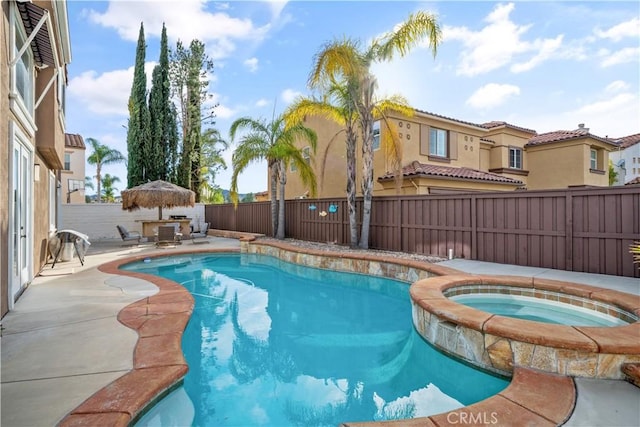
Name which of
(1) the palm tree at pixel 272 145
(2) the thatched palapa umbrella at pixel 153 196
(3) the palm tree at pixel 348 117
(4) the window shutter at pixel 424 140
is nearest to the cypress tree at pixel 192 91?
(2) the thatched palapa umbrella at pixel 153 196

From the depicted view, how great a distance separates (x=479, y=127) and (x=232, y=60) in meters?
12.9

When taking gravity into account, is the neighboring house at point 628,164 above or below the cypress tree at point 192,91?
below

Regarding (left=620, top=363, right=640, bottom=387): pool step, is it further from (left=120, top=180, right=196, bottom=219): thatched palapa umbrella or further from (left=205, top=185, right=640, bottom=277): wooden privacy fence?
(left=120, top=180, right=196, bottom=219): thatched palapa umbrella

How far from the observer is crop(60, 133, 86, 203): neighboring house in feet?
98.3

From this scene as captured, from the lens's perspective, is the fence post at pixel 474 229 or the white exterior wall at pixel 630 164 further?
the white exterior wall at pixel 630 164

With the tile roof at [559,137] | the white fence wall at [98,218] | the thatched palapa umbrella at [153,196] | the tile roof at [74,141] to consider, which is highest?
the tile roof at [74,141]

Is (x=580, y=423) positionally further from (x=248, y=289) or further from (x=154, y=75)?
(x=154, y=75)

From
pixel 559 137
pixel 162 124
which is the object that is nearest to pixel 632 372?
pixel 559 137

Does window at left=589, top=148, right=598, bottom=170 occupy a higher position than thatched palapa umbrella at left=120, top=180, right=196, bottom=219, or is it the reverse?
window at left=589, top=148, right=598, bottom=170

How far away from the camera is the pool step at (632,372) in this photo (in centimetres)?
311

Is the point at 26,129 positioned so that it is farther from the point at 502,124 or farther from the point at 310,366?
the point at 502,124

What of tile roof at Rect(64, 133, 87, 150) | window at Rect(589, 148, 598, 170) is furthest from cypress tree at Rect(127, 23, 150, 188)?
window at Rect(589, 148, 598, 170)

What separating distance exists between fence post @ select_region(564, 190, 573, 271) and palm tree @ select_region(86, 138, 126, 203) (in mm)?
35841

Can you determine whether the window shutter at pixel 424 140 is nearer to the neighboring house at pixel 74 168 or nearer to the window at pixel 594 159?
the window at pixel 594 159
